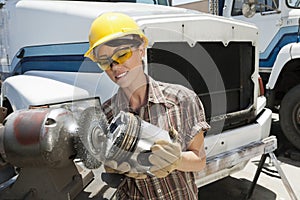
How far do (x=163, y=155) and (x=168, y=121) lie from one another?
24 cm

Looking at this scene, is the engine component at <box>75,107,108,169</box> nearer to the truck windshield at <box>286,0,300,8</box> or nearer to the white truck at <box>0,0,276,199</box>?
the white truck at <box>0,0,276,199</box>

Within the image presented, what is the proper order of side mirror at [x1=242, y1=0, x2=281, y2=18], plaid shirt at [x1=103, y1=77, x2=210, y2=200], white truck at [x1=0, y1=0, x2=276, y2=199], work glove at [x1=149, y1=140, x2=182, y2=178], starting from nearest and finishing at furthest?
work glove at [x1=149, y1=140, x2=182, y2=178] → plaid shirt at [x1=103, y1=77, x2=210, y2=200] → white truck at [x1=0, y1=0, x2=276, y2=199] → side mirror at [x1=242, y1=0, x2=281, y2=18]

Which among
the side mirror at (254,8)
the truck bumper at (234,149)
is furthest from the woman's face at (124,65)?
the side mirror at (254,8)

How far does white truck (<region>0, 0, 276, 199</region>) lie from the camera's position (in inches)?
87.0

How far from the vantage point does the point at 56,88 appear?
96.8 inches

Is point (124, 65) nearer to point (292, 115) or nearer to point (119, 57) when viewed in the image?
point (119, 57)

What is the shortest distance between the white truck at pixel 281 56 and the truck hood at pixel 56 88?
2855 mm

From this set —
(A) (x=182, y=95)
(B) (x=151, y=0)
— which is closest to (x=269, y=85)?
(B) (x=151, y=0)

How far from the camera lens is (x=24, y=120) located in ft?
4.37

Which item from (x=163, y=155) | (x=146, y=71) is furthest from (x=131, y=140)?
(x=146, y=71)

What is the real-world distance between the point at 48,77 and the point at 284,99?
3.29 metres

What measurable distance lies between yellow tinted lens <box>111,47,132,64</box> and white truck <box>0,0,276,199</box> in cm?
54

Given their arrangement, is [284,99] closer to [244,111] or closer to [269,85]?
[269,85]

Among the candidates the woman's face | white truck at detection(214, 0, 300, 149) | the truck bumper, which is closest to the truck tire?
white truck at detection(214, 0, 300, 149)
